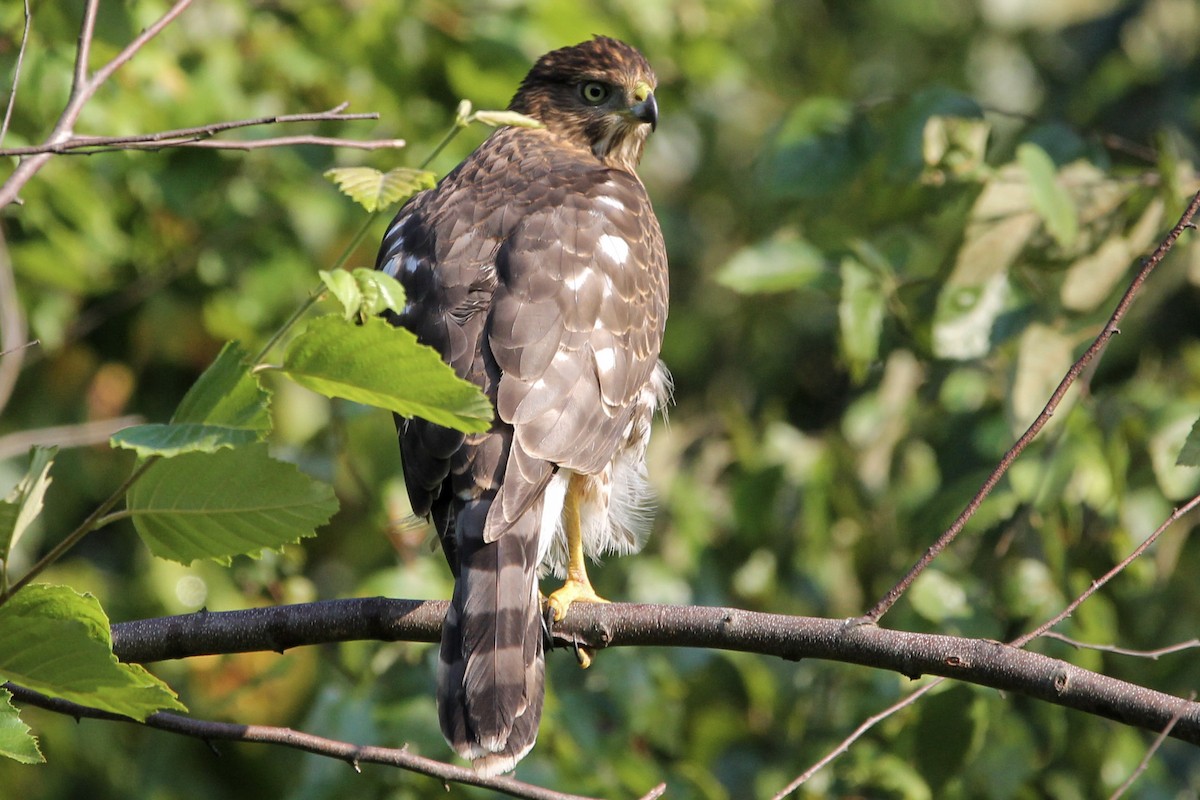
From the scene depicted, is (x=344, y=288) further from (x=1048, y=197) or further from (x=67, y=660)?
(x=1048, y=197)

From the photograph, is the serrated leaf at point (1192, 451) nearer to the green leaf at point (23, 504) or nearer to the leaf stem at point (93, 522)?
the leaf stem at point (93, 522)

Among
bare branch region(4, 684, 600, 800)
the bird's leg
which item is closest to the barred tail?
the bird's leg

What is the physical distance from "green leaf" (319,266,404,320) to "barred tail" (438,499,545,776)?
1.13 meters

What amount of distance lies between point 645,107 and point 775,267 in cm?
97

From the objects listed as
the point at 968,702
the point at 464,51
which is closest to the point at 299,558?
the point at 464,51

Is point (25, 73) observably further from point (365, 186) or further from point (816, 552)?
point (816, 552)

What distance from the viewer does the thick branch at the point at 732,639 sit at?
2352 mm

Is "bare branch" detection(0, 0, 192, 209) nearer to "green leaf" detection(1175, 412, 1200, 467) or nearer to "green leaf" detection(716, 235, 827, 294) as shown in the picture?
"green leaf" detection(716, 235, 827, 294)

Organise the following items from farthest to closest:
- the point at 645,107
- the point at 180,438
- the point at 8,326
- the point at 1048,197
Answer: the point at 645,107, the point at 8,326, the point at 1048,197, the point at 180,438

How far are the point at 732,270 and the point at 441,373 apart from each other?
6.81ft

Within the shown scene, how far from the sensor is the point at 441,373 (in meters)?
2.03

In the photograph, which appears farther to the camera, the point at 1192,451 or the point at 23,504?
the point at 1192,451

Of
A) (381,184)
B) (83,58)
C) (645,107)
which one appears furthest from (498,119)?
(645,107)

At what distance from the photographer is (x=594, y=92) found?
486cm
